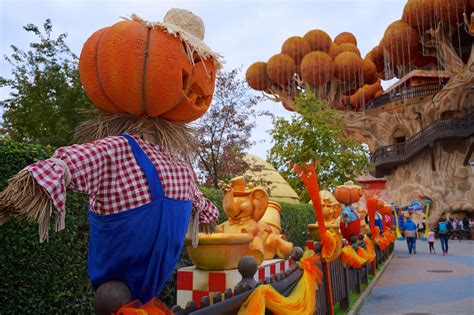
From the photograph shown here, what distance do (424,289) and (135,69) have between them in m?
8.71

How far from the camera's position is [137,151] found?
7.09 feet

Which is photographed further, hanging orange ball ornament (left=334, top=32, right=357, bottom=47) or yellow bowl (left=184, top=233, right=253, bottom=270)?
hanging orange ball ornament (left=334, top=32, right=357, bottom=47)

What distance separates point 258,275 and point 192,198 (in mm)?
2425

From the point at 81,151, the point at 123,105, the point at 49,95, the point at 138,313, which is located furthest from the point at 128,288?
the point at 49,95

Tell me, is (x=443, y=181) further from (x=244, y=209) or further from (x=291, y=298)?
(x=291, y=298)

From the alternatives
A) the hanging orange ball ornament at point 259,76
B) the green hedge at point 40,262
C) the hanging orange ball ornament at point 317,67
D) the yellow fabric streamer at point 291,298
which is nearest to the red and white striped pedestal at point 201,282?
the yellow fabric streamer at point 291,298

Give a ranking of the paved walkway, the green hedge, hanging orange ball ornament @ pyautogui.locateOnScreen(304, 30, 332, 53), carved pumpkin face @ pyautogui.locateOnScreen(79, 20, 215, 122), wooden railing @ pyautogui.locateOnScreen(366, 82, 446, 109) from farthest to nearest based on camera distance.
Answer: hanging orange ball ornament @ pyautogui.locateOnScreen(304, 30, 332, 53) → wooden railing @ pyautogui.locateOnScreen(366, 82, 446, 109) → the paved walkway → the green hedge → carved pumpkin face @ pyautogui.locateOnScreen(79, 20, 215, 122)

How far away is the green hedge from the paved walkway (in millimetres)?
4720

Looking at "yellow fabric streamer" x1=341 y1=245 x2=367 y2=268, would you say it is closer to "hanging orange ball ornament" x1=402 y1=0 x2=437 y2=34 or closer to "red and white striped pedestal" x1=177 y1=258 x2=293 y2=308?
"red and white striped pedestal" x1=177 y1=258 x2=293 y2=308

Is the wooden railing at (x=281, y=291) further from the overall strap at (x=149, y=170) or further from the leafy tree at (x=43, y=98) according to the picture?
the leafy tree at (x=43, y=98)

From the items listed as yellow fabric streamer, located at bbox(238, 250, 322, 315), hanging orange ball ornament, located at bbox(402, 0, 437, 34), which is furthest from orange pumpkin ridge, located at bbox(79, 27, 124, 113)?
hanging orange ball ornament, located at bbox(402, 0, 437, 34)

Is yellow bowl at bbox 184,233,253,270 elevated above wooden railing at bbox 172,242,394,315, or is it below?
above

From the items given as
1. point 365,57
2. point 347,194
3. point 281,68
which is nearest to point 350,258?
point 347,194

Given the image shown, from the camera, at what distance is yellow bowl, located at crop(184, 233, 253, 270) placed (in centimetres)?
418
